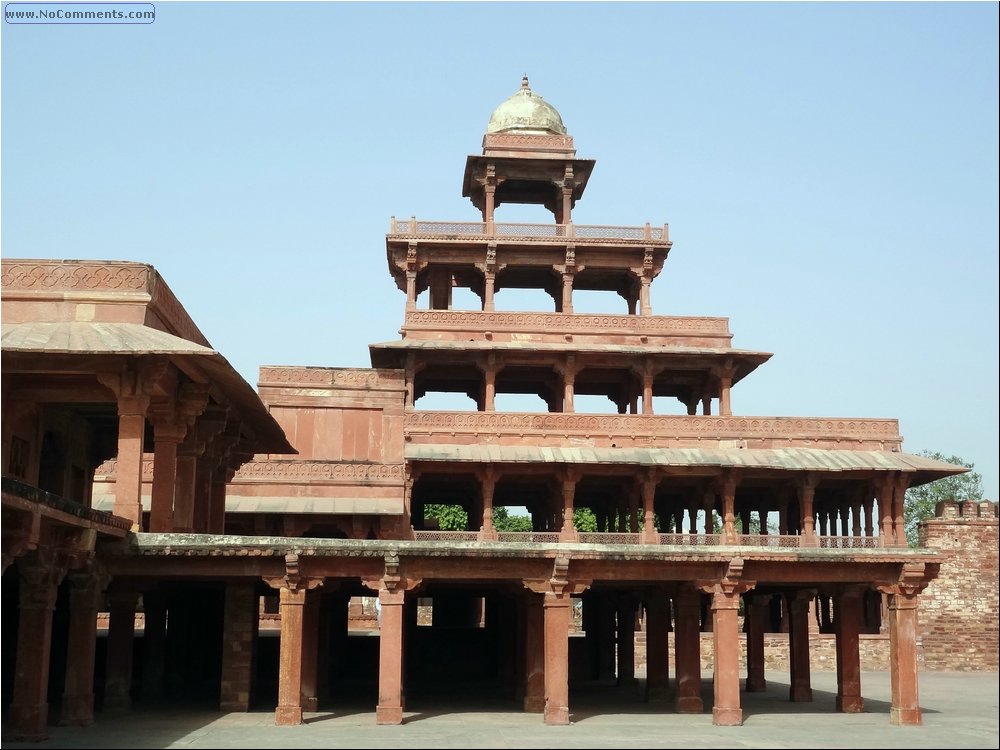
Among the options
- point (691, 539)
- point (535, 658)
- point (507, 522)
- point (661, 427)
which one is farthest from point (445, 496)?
point (507, 522)

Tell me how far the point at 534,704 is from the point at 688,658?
337 centimetres

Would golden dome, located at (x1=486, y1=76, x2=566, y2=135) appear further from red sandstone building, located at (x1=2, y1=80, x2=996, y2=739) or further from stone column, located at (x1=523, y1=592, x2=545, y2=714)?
stone column, located at (x1=523, y1=592, x2=545, y2=714)

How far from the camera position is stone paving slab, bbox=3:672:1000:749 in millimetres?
17812

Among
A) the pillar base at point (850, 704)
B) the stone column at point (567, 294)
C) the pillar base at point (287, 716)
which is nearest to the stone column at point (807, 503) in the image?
the stone column at point (567, 294)

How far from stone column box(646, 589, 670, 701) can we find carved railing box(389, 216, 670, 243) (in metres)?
17.4

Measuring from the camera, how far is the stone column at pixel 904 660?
2202 cm

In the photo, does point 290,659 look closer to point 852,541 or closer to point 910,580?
point 910,580

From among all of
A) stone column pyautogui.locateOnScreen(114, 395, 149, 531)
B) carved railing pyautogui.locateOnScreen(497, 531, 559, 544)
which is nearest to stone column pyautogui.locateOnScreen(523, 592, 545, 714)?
stone column pyautogui.locateOnScreen(114, 395, 149, 531)

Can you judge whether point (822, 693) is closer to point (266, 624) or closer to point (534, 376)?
point (534, 376)

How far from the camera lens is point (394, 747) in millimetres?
17266

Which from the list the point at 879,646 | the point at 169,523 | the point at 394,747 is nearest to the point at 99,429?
the point at 169,523

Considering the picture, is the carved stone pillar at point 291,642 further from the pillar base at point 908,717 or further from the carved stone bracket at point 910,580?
the pillar base at point 908,717

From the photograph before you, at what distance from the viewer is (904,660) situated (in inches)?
872

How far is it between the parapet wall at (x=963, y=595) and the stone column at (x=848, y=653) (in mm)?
22115
